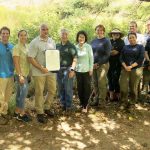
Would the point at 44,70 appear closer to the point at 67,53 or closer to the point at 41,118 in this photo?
the point at 67,53

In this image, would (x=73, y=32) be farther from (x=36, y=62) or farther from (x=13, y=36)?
(x=36, y=62)

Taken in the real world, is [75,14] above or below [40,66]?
above


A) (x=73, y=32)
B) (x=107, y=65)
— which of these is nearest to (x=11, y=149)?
(x=107, y=65)

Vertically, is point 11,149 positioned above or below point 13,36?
below

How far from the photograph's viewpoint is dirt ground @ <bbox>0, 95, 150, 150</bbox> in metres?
6.45

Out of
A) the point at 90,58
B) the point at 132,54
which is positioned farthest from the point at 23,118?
the point at 132,54

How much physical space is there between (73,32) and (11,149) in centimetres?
724

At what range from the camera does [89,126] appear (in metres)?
7.39

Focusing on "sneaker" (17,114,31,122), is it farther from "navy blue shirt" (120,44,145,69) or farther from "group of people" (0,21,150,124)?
"navy blue shirt" (120,44,145,69)

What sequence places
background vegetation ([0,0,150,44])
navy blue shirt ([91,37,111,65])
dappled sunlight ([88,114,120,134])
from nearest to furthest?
dappled sunlight ([88,114,120,134]) → navy blue shirt ([91,37,111,65]) → background vegetation ([0,0,150,44])

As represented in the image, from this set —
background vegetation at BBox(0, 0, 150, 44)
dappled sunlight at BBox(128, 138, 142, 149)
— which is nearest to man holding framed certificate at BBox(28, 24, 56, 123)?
dappled sunlight at BBox(128, 138, 142, 149)

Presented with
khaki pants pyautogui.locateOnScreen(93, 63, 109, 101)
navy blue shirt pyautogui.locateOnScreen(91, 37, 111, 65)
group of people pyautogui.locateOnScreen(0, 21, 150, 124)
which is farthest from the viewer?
khaki pants pyautogui.locateOnScreen(93, 63, 109, 101)

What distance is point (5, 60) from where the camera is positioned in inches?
266

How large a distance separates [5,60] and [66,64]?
1.35 meters
